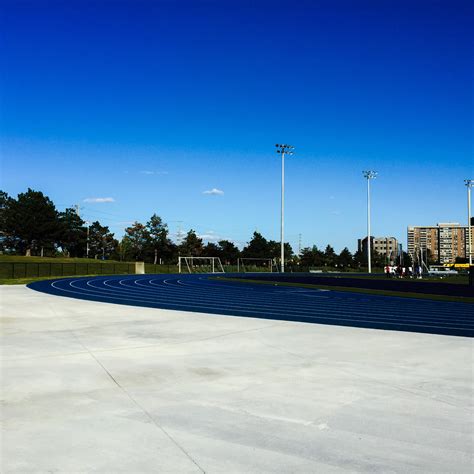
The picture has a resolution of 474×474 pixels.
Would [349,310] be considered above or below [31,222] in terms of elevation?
below

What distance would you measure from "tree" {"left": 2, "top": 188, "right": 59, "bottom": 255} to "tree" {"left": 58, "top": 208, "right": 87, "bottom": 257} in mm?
4376

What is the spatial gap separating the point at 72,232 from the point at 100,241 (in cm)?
869

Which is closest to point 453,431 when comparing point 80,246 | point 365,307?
point 365,307

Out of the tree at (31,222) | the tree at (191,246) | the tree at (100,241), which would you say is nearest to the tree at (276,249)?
the tree at (191,246)

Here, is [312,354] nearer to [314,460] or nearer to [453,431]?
[453,431]

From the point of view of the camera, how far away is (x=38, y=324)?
13133 millimetres

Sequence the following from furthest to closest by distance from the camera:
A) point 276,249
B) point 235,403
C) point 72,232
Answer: point 276,249, point 72,232, point 235,403

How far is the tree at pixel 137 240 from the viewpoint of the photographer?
10568cm

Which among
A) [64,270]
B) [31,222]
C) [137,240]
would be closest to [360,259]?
[137,240]

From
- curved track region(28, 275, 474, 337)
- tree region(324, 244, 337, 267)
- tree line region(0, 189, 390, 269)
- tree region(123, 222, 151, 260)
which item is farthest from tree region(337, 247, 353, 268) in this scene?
curved track region(28, 275, 474, 337)

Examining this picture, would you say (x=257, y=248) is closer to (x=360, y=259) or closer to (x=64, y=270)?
(x=360, y=259)

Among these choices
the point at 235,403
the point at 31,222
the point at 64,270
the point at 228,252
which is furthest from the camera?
the point at 228,252

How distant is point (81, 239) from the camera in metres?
108

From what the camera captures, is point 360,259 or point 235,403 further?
point 360,259
